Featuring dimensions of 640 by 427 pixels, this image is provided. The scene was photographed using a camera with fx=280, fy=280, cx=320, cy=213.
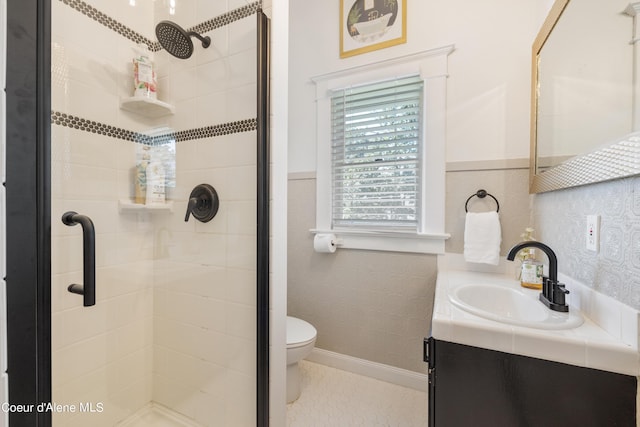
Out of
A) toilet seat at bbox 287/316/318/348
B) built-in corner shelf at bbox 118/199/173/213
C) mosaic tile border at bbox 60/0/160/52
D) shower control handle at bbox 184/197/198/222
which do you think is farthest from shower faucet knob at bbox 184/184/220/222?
toilet seat at bbox 287/316/318/348

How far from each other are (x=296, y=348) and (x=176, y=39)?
5.30 feet

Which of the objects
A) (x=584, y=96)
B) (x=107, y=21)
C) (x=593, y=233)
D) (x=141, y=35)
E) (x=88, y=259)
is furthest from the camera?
(x=141, y=35)

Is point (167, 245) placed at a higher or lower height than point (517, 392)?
higher

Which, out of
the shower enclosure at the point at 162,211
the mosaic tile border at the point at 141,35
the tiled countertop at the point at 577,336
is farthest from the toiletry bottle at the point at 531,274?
the mosaic tile border at the point at 141,35

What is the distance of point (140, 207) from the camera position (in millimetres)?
1308

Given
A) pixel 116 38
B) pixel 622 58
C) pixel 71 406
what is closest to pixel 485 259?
pixel 622 58

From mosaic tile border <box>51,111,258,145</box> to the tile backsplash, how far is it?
1198 mm

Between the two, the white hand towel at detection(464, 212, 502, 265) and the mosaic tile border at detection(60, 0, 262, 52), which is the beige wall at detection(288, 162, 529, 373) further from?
the mosaic tile border at detection(60, 0, 262, 52)

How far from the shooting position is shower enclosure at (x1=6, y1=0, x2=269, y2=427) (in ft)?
3.42

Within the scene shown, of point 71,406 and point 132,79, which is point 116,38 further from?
point 71,406

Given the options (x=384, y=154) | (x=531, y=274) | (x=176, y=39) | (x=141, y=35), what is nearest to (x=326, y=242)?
(x=384, y=154)

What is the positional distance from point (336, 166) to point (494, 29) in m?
1.21

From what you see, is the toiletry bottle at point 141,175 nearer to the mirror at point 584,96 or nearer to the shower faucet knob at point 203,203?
the shower faucet knob at point 203,203

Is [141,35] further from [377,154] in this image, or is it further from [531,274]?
[531,274]
